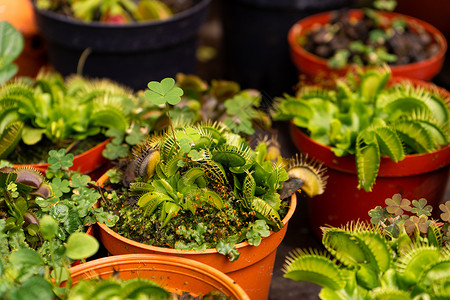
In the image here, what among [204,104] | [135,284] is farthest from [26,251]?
[204,104]

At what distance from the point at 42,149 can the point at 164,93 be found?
2.15ft

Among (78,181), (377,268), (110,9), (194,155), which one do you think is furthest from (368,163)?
(110,9)

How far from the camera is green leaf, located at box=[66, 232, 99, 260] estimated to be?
1.04 meters

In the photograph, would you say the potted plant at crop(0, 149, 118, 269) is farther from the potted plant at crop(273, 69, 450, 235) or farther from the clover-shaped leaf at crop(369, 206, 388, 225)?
the potted plant at crop(273, 69, 450, 235)

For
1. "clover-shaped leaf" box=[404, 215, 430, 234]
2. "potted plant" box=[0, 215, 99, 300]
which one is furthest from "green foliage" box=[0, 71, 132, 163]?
"clover-shaped leaf" box=[404, 215, 430, 234]

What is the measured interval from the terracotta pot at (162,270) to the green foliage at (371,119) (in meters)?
0.63

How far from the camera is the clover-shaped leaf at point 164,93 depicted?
124 centimetres

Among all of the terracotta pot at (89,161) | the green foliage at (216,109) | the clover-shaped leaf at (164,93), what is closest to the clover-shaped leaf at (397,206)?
the green foliage at (216,109)

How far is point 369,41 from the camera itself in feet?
8.48

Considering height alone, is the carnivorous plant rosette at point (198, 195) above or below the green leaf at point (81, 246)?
below

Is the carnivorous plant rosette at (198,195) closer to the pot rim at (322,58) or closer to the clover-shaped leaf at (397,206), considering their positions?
the clover-shaped leaf at (397,206)

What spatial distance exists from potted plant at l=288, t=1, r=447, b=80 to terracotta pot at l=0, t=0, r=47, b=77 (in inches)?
58.7

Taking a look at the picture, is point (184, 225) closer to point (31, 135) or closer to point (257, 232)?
point (257, 232)

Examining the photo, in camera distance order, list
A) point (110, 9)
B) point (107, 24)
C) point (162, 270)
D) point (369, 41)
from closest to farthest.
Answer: point (162, 270)
point (107, 24)
point (110, 9)
point (369, 41)
